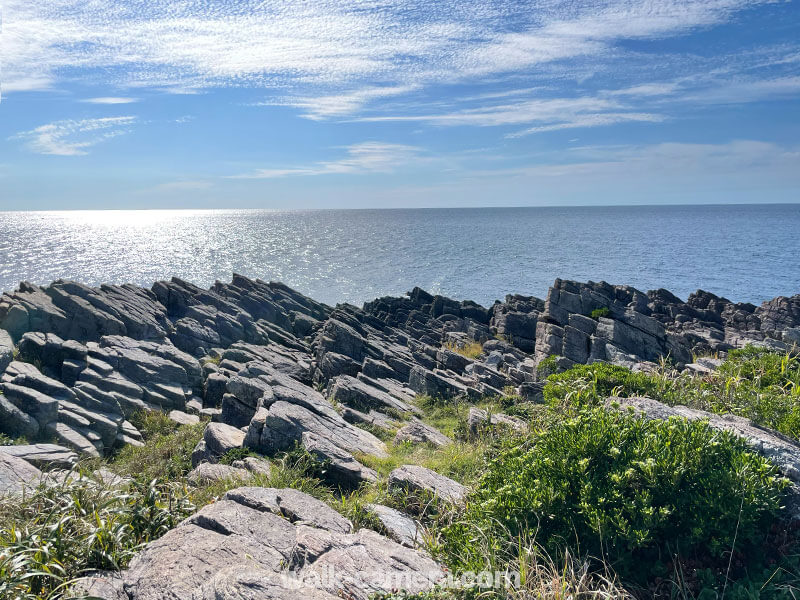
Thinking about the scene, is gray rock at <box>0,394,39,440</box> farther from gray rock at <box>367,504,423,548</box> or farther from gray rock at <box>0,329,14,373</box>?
gray rock at <box>367,504,423,548</box>

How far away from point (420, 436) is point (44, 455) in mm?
10482

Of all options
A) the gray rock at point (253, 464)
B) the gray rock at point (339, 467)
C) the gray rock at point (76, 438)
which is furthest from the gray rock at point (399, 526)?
the gray rock at point (76, 438)

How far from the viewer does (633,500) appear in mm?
6633

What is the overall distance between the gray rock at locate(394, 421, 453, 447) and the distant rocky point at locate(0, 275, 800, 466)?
5.8 inches

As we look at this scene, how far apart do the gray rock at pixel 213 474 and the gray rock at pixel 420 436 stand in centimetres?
652

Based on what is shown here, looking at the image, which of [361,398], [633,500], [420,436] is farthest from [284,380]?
[633,500]

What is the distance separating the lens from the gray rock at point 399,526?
8070 mm

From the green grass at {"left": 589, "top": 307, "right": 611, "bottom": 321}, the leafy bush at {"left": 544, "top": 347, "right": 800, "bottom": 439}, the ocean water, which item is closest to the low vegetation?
the leafy bush at {"left": 544, "top": 347, "right": 800, "bottom": 439}

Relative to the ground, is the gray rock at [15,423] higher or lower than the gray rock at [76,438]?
higher

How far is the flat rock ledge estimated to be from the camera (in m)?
5.47

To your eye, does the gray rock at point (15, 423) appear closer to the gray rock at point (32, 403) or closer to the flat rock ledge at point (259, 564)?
the gray rock at point (32, 403)

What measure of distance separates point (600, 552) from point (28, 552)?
691 centimetres

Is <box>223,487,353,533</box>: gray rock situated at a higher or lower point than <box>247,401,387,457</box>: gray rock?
higher

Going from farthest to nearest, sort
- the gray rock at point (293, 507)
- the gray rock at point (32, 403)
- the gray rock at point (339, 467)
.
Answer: the gray rock at point (32, 403)
the gray rock at point (339, 467)
the gray rock at point (293, 507)
